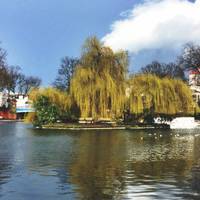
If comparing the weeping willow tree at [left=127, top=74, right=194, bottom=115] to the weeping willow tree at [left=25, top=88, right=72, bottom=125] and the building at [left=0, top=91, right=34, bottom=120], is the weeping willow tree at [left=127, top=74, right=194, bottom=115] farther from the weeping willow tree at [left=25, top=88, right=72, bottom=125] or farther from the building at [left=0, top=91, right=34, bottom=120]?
the building at [left=0, top=91, right=34, bottom=120]

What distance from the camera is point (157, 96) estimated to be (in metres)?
60.7

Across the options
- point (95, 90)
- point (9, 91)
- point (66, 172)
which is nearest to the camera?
point (66, 172)

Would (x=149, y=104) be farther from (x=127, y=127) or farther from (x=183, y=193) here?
(x=183, y=193)

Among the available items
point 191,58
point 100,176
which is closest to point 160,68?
point 191,58

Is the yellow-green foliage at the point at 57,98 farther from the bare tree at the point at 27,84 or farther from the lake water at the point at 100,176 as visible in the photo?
the bare tree at the point at 27,84

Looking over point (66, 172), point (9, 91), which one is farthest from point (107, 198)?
point (9, 91)

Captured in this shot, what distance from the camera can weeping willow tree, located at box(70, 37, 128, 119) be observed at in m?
57.9

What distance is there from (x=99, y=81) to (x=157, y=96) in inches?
287

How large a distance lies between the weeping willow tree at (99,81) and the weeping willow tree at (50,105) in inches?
89.9

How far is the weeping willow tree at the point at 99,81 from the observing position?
57.9 metres

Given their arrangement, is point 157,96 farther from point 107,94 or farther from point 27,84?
point 27,84

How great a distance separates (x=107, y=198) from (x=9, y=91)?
12767cm

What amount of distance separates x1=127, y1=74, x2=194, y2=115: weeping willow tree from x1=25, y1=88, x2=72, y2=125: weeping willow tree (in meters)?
7.39

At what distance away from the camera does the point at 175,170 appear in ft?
59.4
